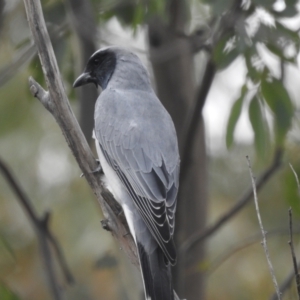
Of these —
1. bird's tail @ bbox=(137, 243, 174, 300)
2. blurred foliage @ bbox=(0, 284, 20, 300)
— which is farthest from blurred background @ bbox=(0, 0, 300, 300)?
bird's tail @ bbox=(137, 243, 174, 300)

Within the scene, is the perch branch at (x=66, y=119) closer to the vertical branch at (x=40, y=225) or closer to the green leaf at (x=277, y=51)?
the vertical branch at (x=40, y=225)

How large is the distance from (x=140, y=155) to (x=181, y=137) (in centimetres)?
111

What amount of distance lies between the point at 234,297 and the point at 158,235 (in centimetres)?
355

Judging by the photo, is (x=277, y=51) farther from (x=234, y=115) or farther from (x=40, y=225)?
(x=40, y=225)

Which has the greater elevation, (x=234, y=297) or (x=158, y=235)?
(x=158, y=235)

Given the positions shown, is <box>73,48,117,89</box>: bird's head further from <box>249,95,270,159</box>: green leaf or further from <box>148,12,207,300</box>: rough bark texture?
<box>249,95,270,159</box>: green leaf

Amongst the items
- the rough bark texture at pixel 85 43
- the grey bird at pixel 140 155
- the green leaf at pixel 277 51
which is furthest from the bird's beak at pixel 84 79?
the green leaf at pixel 277 51

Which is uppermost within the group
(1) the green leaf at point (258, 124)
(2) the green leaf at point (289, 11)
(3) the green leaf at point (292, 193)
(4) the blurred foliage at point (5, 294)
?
(2) the green leaf at point (289, 11)

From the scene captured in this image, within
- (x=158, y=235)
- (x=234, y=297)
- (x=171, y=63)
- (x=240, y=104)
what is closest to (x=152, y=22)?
(x=171, y=63)

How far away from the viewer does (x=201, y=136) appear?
5219 mm

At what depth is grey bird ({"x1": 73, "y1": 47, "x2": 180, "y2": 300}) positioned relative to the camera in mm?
3217

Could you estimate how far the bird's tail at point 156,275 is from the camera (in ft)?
10.2

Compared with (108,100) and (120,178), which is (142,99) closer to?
(108,100)

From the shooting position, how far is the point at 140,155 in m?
3.71
